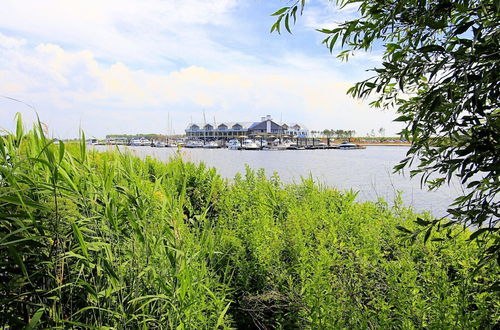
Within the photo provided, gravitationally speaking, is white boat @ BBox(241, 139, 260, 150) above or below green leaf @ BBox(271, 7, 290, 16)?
below

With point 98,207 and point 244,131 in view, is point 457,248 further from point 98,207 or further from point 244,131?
point 244,131

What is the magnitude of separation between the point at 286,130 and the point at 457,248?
91256 mm

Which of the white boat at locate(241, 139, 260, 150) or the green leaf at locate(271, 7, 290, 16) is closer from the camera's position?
the green leaf at locate(271, 7, 290, 16)

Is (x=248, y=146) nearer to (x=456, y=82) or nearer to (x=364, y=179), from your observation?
(x=364, y=179)

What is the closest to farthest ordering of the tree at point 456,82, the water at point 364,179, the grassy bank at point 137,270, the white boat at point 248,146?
the tree at point 456,82 < the grassy bank at point 137,270 < the water at point 364,179 < the white boat at point 248,146

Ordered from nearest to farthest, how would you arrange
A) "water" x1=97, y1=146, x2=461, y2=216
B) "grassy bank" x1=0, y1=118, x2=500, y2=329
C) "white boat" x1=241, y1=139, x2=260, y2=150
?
"grassy bank" x1=0, y1=118, x2=500, y2=329 → "water" x1=97, y1=146, x2=461, y2=216 → "white boat" x1=241, y1=139, x2=260, y2=150

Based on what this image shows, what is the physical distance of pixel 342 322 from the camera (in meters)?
2.31

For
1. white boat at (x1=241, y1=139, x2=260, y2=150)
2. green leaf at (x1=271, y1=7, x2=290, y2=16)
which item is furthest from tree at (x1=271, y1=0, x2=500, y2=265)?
white boat at (x1=241, y1=139, x2=260, y2=150)

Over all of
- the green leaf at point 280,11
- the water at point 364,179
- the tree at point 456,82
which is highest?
the green leaf at point 280,11

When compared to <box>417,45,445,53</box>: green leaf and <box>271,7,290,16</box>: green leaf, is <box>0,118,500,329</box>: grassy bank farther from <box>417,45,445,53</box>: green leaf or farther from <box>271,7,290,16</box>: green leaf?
<box>271,7,290,16</box>: green leaf

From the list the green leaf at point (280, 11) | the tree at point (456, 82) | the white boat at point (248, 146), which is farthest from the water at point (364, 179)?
the white boat at point (248, 146)

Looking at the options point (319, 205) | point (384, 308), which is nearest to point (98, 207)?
point (384, 308)

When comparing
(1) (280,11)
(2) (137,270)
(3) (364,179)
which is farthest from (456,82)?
(3) (364,179)

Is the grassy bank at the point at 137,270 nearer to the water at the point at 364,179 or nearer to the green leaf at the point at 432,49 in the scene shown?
the water at the point at 364,179
